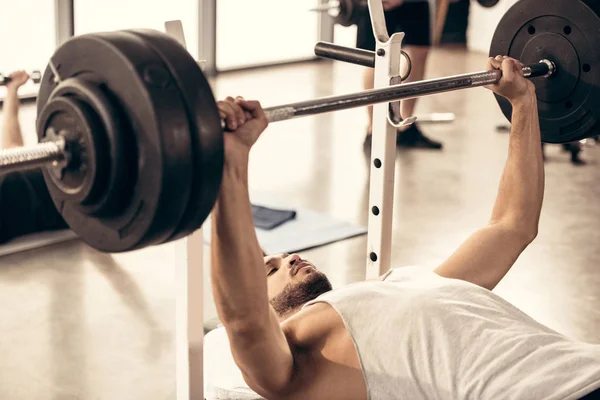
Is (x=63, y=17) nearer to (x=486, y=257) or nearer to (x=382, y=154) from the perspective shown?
(x=382, y=154)

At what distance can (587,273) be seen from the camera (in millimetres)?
3613

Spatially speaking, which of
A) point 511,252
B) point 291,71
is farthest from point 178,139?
point 291,71

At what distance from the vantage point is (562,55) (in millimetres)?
2322

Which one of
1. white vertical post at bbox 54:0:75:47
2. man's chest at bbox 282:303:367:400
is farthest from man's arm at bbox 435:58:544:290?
white vertical post at bbox 54:0:75:47

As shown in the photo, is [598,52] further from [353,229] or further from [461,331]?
[353,229]

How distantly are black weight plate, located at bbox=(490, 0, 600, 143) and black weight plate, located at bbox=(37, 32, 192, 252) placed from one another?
1289mm

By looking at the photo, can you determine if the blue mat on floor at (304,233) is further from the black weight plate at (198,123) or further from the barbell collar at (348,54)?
the black weight plate at (198,123)

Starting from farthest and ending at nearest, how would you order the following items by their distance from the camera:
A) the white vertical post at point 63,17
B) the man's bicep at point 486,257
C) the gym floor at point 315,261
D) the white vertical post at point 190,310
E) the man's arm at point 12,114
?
1. the white vertical post at point 63,17
2. the man's arm at point 12,114
3. the gym floor at point 315,261
4. the man's bicep at point 486,257
5. the white vertical post at point 190,310

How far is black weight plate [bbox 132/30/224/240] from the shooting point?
1.34 m

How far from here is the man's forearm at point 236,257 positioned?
1.55m

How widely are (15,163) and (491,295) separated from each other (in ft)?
3.34

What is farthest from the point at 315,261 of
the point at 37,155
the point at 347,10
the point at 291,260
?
the point at 37,155

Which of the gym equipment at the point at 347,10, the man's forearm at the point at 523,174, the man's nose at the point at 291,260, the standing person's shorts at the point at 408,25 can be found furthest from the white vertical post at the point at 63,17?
the man's forearm at the point at 523,174

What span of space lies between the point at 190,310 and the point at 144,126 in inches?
26.3
